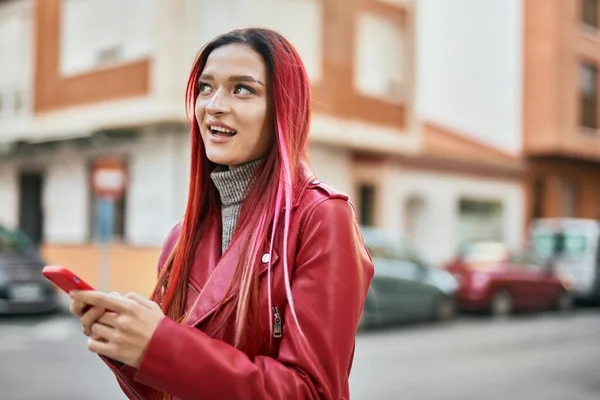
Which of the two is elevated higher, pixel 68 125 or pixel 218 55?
pixel 68 125

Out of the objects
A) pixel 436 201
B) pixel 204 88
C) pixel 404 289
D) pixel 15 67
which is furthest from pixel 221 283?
pixel 436 201

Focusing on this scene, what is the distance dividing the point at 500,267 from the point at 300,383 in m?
14.6

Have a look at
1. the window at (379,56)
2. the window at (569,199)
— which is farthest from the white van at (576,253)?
the window at (569,199)

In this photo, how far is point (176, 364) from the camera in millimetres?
1211

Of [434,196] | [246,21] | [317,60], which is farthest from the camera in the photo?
[434,196]

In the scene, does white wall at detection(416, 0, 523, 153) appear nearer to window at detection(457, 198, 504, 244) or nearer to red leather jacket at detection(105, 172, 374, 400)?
window at detection(457, 198, 504, 244)

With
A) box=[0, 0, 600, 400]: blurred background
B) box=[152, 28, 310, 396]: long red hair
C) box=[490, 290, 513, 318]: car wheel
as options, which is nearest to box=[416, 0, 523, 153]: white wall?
box=[0, 0, 600, 400]: blurred background

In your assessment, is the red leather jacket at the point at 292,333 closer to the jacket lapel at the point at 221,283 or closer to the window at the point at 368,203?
the jacket lapel at the point at 221,283

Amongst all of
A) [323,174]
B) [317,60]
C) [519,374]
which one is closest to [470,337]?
[519,374]

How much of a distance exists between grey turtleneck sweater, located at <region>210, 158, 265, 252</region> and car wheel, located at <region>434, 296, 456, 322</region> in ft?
40.4

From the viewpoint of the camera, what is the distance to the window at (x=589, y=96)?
24.4m

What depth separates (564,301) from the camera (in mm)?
16734

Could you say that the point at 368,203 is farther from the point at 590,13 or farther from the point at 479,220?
the point at 590,13

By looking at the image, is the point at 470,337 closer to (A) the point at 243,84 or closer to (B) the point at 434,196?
(B) the point at 434,196
